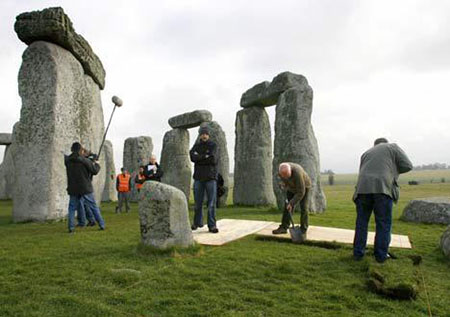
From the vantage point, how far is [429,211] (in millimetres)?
7938

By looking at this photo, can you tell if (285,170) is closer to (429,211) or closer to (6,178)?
(429,211)

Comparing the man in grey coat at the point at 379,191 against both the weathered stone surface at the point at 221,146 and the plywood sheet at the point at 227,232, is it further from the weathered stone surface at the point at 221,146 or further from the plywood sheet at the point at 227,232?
the weathered stone surface at the point at 221,146

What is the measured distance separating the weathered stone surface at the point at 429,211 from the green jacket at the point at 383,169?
415cm

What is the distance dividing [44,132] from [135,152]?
9610 mm

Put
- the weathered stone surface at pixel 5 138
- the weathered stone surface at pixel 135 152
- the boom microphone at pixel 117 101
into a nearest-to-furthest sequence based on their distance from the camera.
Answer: the boom microphone at pixel 117 101
the weathered stone surface at pixel 135 152
the weathered stone surface at pixel 5 138

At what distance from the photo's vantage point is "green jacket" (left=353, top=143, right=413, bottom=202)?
4301 millimetres

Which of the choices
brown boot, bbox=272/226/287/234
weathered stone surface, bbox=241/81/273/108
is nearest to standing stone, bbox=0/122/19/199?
weathered stone surface, bbox=241/81/273/108

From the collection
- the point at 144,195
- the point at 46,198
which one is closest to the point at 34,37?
the point at 46,198

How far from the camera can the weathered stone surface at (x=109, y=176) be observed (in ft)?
58.9

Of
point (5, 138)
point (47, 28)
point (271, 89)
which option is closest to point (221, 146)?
point (271, 89)

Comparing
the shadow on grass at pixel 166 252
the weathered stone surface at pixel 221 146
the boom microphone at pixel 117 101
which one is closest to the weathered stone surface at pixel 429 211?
the shadow on grass at pixel 166 252

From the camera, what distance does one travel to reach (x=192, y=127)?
15.6 m

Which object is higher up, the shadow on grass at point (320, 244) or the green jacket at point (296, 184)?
the green jacket at point (296, 184)

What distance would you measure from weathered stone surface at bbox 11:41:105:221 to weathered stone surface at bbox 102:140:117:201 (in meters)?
9.31
